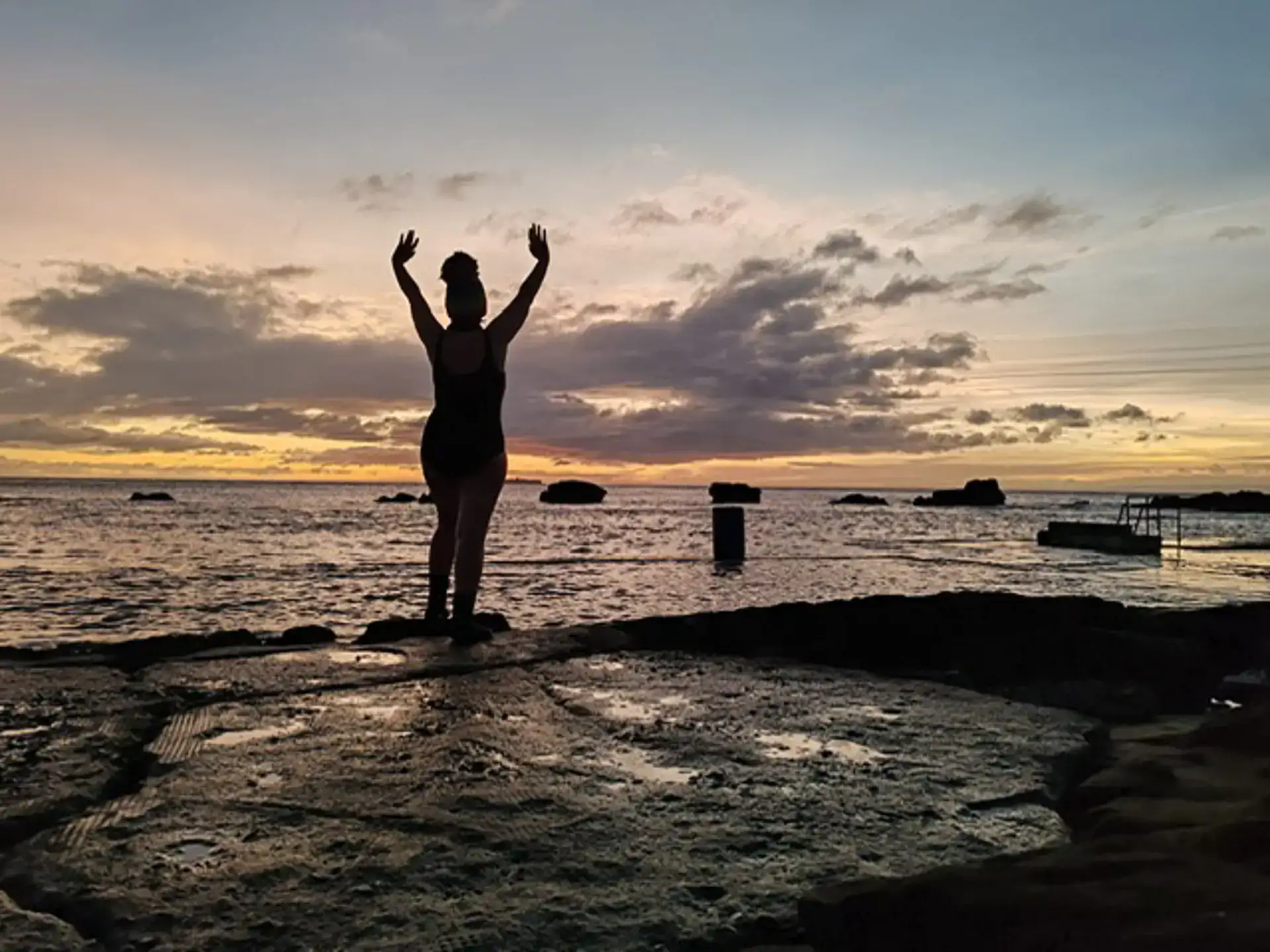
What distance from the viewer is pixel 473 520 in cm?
645

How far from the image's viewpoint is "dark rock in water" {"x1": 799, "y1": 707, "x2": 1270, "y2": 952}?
2.00m

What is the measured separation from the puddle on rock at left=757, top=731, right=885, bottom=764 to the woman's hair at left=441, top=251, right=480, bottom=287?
3.77m

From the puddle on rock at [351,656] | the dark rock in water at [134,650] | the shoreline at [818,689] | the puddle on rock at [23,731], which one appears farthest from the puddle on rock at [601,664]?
the puddle on rock at [23,731]

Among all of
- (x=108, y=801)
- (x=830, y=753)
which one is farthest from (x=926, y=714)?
(x=108, y=801)

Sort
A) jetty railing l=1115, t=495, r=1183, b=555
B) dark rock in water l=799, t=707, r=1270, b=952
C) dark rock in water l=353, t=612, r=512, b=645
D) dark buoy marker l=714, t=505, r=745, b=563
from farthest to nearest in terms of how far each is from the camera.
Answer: jetty railing l=1115, t=495, r=1183, b=555 → dark buoy marker l=714, t=505, r=745, b=563 → dark rock in water l=353, t=612, r=512, b=645 → dark rock in water l=799, t=707, r=1270, b=952

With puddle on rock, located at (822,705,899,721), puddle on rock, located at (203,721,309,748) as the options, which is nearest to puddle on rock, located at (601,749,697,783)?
puddle on rock, located at (822,705,899,721)

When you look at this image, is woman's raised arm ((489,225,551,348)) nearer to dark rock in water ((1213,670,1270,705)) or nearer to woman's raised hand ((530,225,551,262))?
woman's raised hand ((530,225,551,262))

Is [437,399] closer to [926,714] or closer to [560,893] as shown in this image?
[926,714]

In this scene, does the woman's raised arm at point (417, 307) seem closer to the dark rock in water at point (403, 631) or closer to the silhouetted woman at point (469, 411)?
the silhouetted woman at point (469, 411)

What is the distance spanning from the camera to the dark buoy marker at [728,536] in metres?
25.5

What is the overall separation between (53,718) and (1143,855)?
173 inches

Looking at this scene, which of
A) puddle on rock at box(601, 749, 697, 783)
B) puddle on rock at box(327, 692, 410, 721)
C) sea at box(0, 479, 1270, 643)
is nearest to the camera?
puddle on rock at box(601, 749, 697, 783)

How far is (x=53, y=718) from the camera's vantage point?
169 inches

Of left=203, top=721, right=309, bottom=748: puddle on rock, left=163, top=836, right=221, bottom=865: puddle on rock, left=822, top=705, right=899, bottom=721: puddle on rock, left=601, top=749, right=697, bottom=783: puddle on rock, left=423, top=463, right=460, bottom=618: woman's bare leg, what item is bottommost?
left=822, top=705, right=899, bottom=721: puddle on rock
